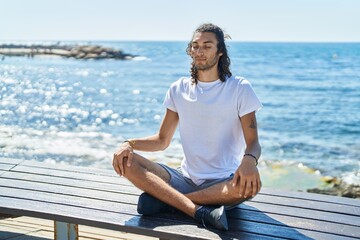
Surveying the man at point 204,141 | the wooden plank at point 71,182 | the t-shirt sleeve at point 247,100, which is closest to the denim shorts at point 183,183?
the man at point 204,141

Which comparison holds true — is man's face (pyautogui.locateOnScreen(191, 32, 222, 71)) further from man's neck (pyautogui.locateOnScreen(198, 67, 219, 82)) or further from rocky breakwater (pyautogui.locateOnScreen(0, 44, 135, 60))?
rocky breakwater (pyautogui.locateOnScreen(0, 44, 135, 60))

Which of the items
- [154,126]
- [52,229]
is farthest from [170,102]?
[154,126]

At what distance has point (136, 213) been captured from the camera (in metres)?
3.12

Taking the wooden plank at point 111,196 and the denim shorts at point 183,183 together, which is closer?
the wooden plank at point 111,196

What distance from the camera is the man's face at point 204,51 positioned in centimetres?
329

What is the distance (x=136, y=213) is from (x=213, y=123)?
719 mm

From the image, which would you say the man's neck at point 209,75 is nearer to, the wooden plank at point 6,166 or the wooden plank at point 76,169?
the wooden plank at point 76,169

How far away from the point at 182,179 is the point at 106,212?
1.80ft

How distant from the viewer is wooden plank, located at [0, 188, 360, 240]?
293cm

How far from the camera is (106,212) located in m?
3.13

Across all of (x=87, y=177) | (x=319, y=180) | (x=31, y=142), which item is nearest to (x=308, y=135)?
(x=319, y=180)

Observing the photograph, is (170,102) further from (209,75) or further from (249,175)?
(249,175)

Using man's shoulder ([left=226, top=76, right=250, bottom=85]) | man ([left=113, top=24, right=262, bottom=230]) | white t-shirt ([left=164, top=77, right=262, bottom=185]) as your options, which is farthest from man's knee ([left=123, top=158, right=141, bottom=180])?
man's shoulder ([left=226, top=76, right=250, bottom=85])

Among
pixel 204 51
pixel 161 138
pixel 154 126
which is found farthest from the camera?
pixel 154 126
